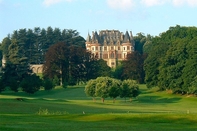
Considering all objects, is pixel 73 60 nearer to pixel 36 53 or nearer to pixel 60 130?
pixel 36 53

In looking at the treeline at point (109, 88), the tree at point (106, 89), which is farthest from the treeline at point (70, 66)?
the tree at point (106, 89)

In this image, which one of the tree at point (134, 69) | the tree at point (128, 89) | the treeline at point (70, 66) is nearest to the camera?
the tree at point (128, 89)

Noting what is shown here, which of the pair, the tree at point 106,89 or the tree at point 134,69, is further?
the tree at point 134,69

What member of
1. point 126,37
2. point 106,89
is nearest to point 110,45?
point 126,37

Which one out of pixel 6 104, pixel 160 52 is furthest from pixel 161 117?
pixel 160 52

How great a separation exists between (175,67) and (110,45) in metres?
98.3

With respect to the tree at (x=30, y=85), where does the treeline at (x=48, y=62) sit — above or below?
above

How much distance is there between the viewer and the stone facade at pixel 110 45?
18262cm

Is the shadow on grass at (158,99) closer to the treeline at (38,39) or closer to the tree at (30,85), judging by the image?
the tree at (30,85)

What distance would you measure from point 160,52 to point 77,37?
70.2m

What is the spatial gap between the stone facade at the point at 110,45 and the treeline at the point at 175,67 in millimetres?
81315

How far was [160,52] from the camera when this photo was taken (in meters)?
99.5

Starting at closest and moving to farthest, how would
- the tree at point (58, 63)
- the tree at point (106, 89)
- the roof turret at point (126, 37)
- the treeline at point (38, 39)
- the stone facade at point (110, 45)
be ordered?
the tree at point (106, 89) < the tree at point (58, 63) < the treeline at point (38, 39) < the stone facade at point (110, 45) < the roof turret at point (126, 37)

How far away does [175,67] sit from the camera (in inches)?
3445
